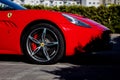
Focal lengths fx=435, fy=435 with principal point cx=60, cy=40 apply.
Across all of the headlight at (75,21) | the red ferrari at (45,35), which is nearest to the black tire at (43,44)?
the red ferrari at (45,35)

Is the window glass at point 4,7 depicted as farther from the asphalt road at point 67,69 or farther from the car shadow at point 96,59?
the car shadow at point 96,59

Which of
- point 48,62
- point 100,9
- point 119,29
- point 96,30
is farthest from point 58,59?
point 100,9

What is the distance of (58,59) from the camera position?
7391 mm

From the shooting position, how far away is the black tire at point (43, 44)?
7.36 m

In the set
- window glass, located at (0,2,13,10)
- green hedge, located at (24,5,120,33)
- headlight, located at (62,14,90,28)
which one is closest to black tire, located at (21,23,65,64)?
headlight, located at (62,14,90,28)

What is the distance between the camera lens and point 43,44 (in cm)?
748

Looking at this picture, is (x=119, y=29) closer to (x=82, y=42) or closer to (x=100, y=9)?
(x=100, y=9)

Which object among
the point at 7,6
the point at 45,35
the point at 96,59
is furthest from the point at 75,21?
the point at 7,6

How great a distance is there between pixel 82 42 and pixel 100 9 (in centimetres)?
1132

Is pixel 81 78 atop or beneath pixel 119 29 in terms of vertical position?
atop

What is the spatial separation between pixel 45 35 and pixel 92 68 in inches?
40.3

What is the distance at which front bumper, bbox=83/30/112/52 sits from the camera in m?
7.44

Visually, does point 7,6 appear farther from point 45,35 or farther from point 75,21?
point 75,21

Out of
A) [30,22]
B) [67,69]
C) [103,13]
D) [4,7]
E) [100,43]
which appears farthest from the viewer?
[103,13]
